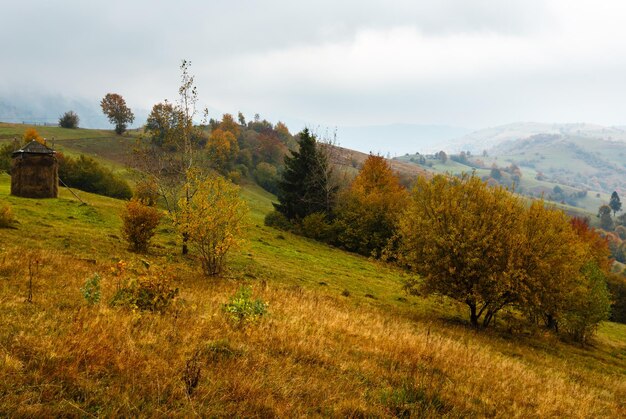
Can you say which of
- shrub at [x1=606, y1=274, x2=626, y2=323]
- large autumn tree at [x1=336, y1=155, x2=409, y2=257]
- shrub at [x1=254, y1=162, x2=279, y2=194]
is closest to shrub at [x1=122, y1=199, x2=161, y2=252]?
large autumn tree at [x1=336, y1=155, x2=409, y2=257]

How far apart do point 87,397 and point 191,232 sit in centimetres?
1412

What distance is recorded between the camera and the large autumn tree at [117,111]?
120 meters

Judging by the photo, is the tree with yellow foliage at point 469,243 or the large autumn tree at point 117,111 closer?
the tree with yellow foliage at point 469,243

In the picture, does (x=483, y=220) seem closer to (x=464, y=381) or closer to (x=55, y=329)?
(x=464, y=381)

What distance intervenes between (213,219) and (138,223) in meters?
6.76

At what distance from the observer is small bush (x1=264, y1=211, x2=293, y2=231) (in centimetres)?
5367

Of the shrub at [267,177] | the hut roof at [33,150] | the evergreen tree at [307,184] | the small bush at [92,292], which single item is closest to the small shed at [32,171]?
the hut roof at [33,150]

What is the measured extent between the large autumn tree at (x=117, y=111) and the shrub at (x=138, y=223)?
114225 millimetres

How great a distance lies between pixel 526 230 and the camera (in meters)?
21.6

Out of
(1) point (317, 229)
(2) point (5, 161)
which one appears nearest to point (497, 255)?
(1) point (317, 229)

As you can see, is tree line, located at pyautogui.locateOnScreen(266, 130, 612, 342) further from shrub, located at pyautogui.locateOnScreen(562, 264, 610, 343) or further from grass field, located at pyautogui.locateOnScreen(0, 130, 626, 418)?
grass field, located at pyautogui.locateOnScreen(0, 130, 626, 418)

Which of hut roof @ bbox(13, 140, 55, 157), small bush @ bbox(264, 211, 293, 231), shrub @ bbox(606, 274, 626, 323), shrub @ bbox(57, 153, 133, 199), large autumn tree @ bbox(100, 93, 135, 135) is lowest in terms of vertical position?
shrub @ bbox(606, 274, 626, 323)

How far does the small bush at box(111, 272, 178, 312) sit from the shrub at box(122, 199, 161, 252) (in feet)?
42.7

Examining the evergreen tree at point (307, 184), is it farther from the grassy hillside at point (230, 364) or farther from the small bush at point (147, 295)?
the small bush at point (147, 295)
